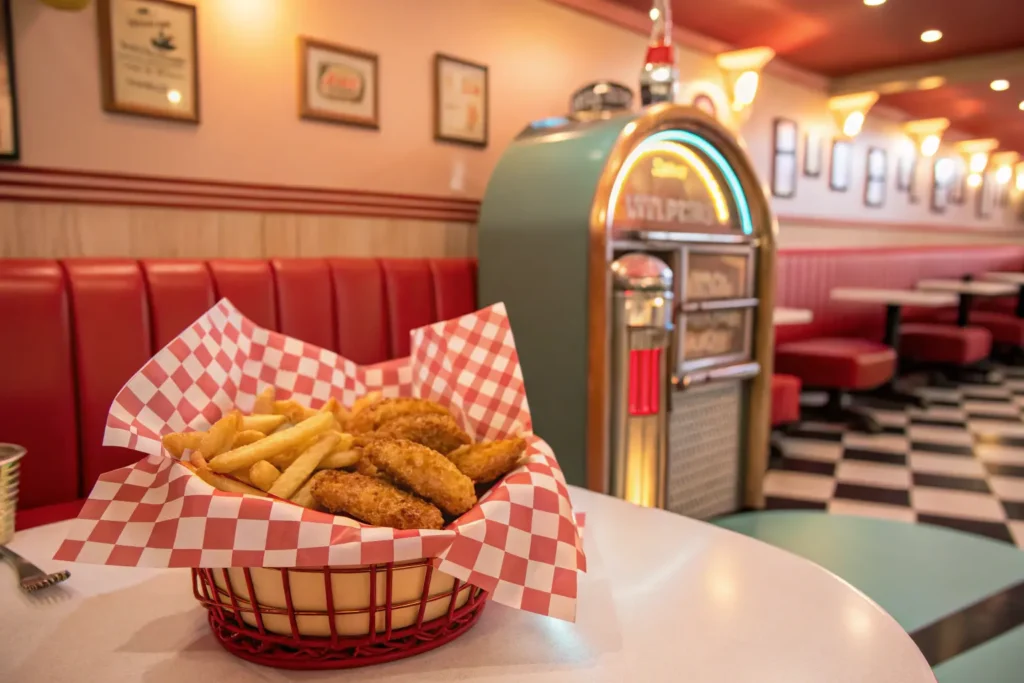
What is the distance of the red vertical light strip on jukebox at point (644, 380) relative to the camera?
2.54m

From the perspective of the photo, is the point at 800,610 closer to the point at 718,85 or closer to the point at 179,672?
the point at 179,672

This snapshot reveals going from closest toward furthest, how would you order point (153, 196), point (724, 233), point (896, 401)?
point (153, 196), point (724, 233), point (896, 401)

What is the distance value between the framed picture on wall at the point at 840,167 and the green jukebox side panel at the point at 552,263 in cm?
432

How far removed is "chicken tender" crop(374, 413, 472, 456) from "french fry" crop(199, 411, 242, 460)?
16 cm

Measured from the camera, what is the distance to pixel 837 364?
477 centimetres

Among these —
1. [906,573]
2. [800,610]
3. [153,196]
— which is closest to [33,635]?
[800,610]

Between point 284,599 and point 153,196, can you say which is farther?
point 153,196

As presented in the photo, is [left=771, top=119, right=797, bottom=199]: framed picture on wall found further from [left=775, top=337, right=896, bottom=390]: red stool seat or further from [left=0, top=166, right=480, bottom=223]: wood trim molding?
[left=0, top=166, right=480, bottom=223]: wood trim molding

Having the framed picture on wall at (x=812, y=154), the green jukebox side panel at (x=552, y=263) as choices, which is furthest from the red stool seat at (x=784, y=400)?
the framed picture on wall at (x=812, y=154)

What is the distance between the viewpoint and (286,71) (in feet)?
8.71

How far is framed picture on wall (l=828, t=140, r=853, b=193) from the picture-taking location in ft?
20.4

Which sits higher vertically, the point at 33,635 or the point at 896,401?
the point at 33,635

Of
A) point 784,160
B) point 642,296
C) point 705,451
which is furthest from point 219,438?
point 784,160

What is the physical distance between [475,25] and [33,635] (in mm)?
3146
